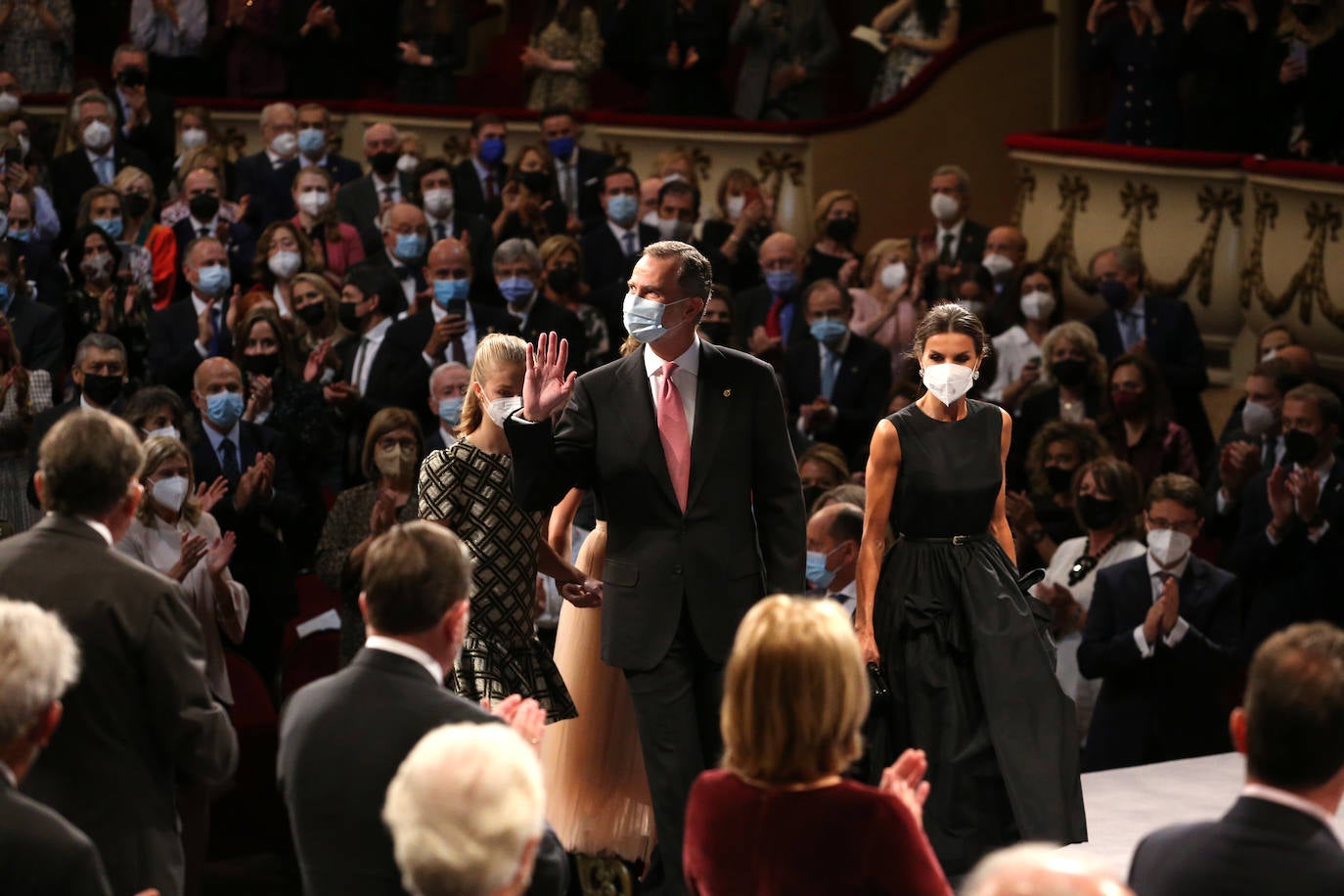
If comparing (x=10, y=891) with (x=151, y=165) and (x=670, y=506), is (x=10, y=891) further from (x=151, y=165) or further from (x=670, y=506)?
(x=151, y=165)

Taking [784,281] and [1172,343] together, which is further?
[784,281]

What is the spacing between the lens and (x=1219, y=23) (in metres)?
10.3

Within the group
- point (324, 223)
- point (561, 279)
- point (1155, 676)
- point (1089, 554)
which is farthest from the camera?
point (324, 223)

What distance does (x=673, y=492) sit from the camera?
16.1ft

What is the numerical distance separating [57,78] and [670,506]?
995cm

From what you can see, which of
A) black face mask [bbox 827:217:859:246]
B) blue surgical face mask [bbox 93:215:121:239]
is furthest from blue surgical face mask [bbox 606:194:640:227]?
blue surgical face mask [bbox 93:215:121:239]

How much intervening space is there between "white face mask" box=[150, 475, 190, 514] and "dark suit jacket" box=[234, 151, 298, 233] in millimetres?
4831

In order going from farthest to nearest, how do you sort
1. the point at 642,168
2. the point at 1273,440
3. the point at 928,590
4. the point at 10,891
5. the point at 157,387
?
the point at 642,168 < the point at 1273,440 < the point at 157,387 < the point at 928,590 < the point at 10,891

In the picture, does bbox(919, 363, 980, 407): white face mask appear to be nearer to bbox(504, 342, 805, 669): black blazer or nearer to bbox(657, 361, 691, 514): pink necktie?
bbox(504, 342, 805, 669): black blazer

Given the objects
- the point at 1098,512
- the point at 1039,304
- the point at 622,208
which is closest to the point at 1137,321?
the point at 1039,304

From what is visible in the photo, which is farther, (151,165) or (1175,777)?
(151,165)

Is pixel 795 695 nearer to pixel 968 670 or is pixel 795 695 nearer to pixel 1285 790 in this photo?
pixel 1285 790

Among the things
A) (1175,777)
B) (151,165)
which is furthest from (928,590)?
(151,165)

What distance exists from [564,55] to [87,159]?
3496 mm
